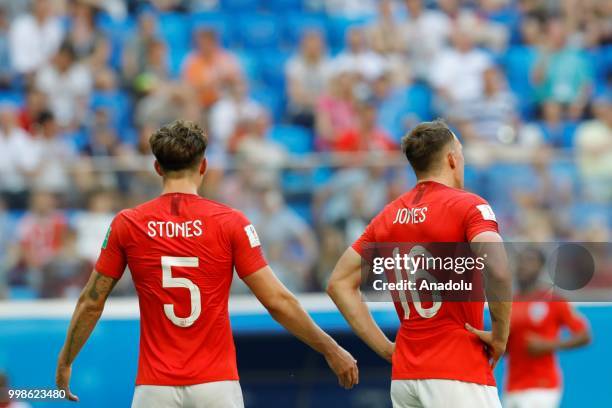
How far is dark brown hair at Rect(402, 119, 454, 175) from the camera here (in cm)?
579

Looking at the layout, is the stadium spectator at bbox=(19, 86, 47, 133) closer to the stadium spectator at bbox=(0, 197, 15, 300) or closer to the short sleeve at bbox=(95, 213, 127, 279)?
the stadium spectator at bbox=(0, 197, 15, 300)

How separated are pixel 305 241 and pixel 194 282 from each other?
4.35 metres

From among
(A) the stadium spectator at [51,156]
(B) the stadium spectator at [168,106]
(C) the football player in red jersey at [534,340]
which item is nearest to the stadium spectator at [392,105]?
(B) the stadium spectator at [168,106]

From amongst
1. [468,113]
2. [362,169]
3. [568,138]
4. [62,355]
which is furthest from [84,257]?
[568,138]

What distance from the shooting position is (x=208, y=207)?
18.7 feet

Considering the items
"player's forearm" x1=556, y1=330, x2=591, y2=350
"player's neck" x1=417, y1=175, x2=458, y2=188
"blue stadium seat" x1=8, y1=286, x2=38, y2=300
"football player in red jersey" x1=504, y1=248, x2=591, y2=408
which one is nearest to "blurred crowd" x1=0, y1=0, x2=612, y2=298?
"blue stadium seat" x1=8, y1=286, x2=38, y2=300

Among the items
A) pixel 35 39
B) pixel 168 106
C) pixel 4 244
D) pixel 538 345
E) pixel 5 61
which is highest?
pixel 35 39

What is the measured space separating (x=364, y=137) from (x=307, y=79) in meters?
2.00

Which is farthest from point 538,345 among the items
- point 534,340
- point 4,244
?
point 4,244

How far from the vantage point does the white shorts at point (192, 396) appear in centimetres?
552

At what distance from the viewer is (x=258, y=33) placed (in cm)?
1592

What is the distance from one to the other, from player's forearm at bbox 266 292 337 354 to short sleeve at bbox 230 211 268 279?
8.6 inches

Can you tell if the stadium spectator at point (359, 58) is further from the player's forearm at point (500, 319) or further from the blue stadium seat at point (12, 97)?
the player's forearm at point (500, 319)

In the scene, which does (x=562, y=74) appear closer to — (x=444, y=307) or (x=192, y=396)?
(x=444, y=307)
